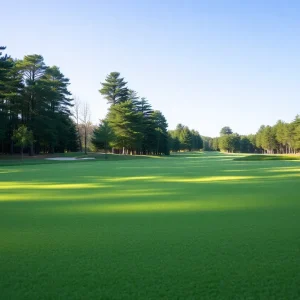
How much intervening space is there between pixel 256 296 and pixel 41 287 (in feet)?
6.73

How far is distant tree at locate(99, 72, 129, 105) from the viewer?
66.4 metres

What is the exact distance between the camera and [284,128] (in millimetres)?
99812

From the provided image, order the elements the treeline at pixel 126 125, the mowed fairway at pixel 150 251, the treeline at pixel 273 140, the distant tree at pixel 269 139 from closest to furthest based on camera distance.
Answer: the mowed fairway at pixel 150 251, the treeline at pixel 126 125, the treeline at pixel 273 140, the distant tree at pixel 269 139

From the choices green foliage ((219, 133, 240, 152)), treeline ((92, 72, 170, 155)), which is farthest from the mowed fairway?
green foliage ((219, 133, 240, 152))

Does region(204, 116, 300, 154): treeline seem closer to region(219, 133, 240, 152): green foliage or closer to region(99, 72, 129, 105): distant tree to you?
region(219, 133, 240, 152): green foliage

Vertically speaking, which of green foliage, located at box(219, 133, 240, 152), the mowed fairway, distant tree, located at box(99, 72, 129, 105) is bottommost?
the mowed fairway

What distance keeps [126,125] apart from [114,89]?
11.7 metres

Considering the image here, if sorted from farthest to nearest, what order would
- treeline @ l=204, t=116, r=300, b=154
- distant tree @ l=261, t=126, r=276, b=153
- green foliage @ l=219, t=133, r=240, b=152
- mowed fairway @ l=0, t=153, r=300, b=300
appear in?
green foliage @ l=219, t=133, r=240, b=152
distant tree @ l=261, t=126, r=276, b=153
treeline @ l=204, t=116, r=300, b=154
mowed fairway @ l=0, t=153, r=300, b=300

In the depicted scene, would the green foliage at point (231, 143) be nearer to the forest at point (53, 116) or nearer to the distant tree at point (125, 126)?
the forest at point (53, 116)

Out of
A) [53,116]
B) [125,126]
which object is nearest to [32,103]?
[53,116]

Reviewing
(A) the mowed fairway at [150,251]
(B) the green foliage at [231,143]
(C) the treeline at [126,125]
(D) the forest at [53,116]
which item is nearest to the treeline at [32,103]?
(D) the forest at [53,116]

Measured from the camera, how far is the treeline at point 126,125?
5659 cm

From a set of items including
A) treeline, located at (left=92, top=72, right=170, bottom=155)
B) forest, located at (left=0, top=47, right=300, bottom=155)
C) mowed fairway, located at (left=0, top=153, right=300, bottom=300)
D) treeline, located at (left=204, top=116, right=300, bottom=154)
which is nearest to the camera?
mowed fairway, located at (left=0, top=153, right=300, bottom=300)

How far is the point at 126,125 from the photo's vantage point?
195 feet
